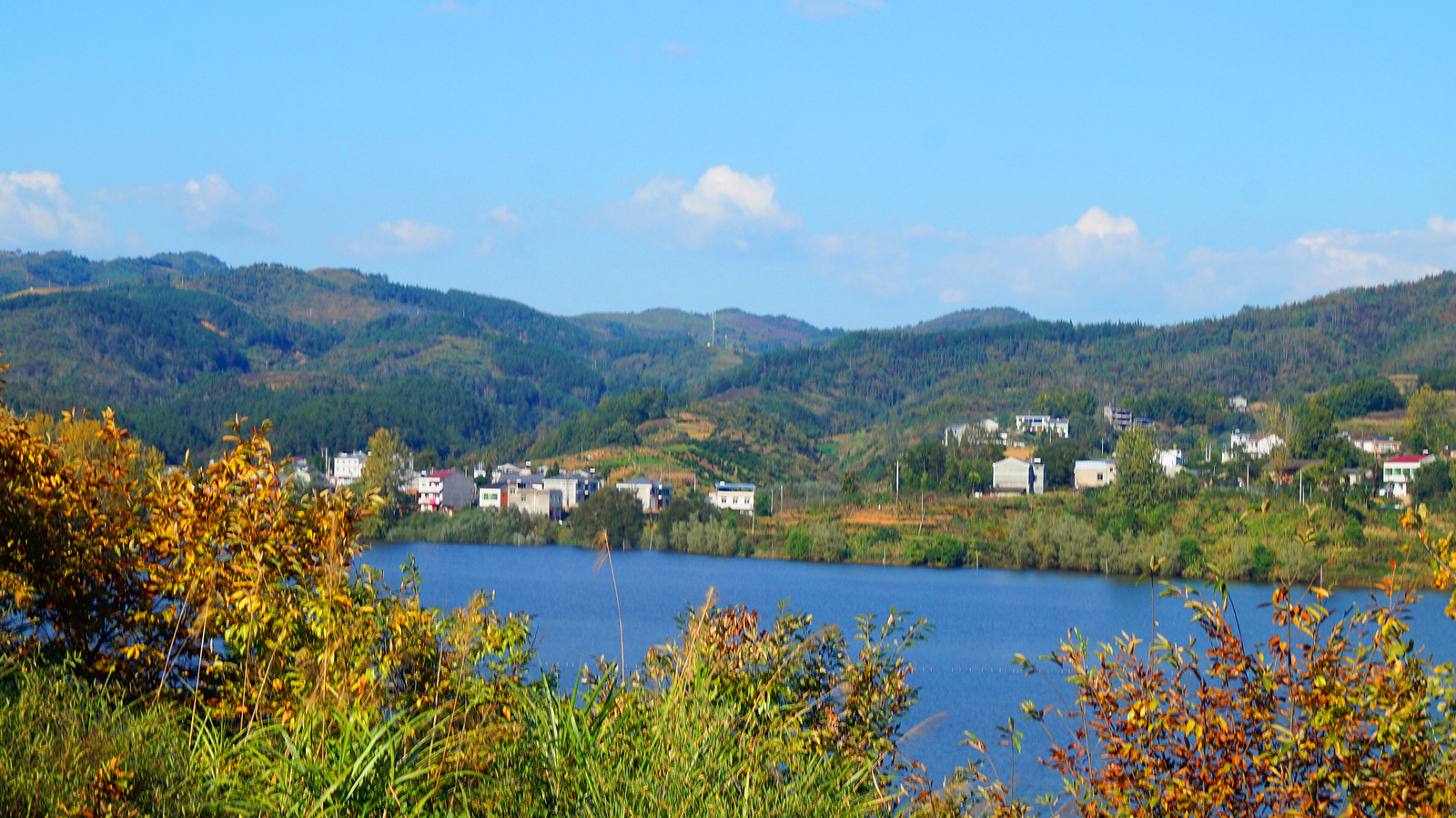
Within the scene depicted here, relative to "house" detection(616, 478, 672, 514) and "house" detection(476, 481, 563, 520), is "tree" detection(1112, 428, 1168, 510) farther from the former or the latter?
"house" detection(476, 481, 563, 520)

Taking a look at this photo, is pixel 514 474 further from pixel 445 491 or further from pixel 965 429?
pixel 965 429

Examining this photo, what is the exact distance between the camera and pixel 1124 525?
49406 millimetres

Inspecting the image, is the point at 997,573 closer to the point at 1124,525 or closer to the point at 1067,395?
the point at 1124,525

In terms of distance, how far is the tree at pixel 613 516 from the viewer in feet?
181

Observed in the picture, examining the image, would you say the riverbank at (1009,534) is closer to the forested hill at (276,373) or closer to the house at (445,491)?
the house at (445,491)

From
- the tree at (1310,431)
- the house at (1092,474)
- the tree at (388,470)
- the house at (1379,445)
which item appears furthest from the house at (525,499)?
the house at (1379,445)

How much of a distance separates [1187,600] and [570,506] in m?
61.1

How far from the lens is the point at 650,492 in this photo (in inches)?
2547

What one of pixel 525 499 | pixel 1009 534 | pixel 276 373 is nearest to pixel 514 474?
pixel 525 499

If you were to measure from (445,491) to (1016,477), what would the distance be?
29313mm

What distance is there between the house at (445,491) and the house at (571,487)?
4.47m

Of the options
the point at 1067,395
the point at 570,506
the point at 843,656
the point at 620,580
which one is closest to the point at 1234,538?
the point at 620,580

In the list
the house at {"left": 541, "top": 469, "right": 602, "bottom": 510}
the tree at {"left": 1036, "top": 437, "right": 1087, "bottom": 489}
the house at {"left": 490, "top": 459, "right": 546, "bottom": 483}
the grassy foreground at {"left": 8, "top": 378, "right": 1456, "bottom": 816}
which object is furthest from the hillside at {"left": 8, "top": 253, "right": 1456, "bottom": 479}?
the grassy foreground at {"left": 8, "top": 378, "right": 1456, "bottom": 816}

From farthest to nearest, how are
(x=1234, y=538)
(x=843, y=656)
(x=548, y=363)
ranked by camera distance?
(x=548, y=363)
(x=1234, y=538)
(x=843, y=656)
